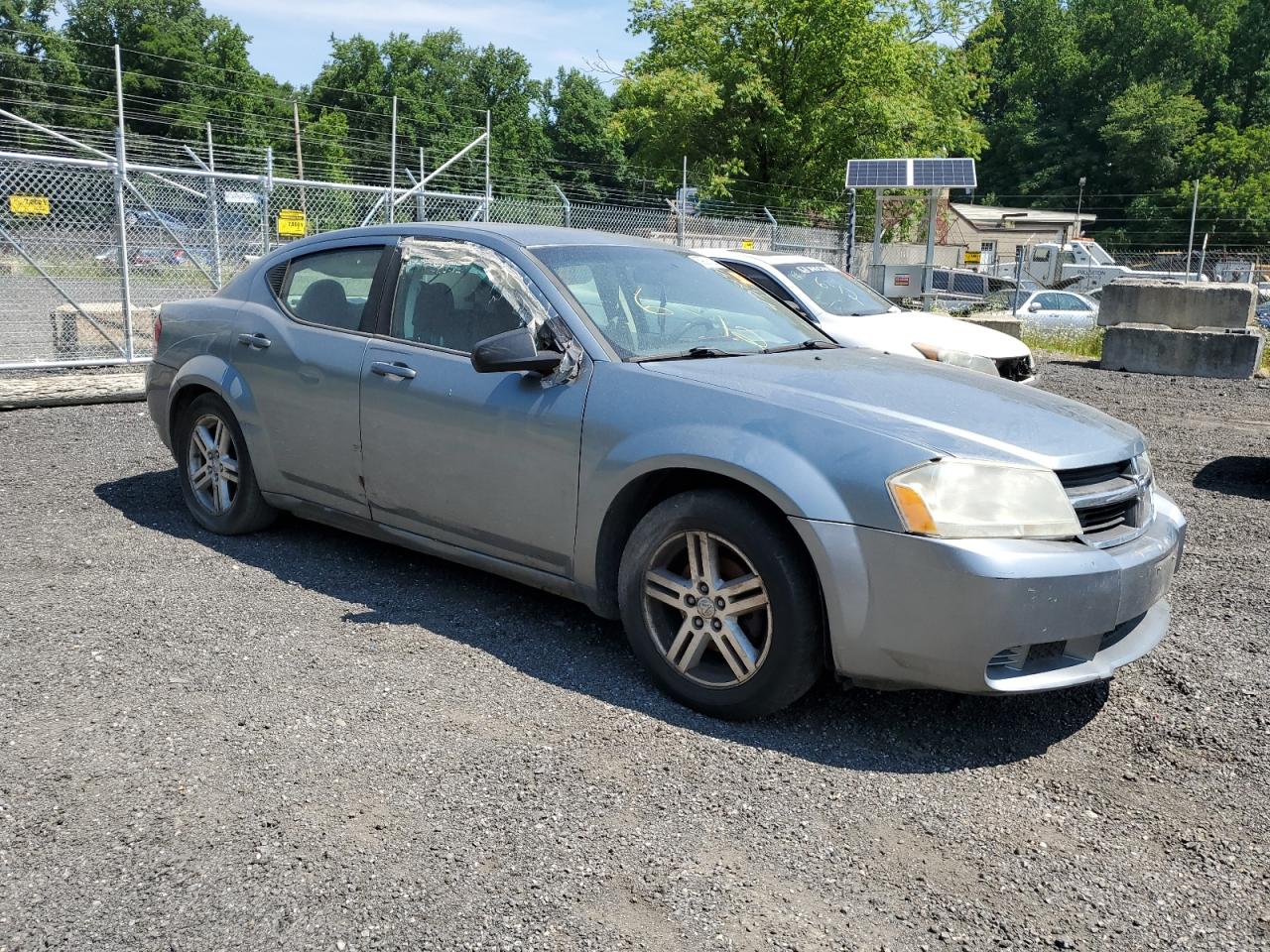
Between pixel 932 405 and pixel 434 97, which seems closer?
pixel 932 405

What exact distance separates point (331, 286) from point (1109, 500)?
3448 mm

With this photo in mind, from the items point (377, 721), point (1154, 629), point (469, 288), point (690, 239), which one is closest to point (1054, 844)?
point (1154, 629)

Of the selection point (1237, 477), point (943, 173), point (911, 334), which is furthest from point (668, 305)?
point (943, 173)

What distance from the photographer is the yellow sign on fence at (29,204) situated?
416 inches

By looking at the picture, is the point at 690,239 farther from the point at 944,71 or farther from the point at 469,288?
the point at 944,71

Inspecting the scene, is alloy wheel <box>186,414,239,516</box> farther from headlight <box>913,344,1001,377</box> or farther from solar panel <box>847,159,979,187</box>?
solar panel <box>847,159,979,187</box>

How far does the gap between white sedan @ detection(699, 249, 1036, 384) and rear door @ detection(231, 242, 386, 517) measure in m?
5.34

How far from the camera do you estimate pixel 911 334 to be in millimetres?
10320

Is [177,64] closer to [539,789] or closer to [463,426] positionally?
[463,426]

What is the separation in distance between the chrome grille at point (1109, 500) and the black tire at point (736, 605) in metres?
0.86

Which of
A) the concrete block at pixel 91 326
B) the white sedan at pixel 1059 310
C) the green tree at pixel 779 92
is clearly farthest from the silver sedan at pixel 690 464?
the green tree at pixel 779 92

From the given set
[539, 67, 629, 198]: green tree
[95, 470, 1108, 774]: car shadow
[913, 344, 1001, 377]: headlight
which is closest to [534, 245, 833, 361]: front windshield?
[95, 470, 1108, 774]: car shadow

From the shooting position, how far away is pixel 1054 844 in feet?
9.71

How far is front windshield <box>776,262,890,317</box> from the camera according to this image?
10773 mm
